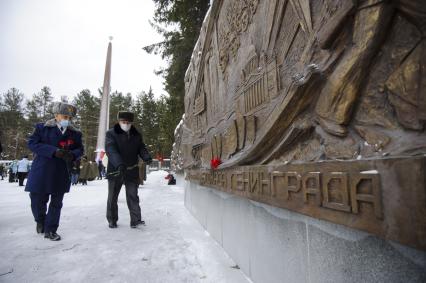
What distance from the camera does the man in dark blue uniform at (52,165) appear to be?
2.97 m

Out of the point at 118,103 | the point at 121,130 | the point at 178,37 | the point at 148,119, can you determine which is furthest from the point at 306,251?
the point at 118,103

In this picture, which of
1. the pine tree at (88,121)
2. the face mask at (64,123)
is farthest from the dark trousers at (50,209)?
the pine tree at (88,121)

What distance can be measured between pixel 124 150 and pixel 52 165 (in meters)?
0.94

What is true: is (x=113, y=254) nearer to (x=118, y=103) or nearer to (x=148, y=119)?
(x=148, y=119)

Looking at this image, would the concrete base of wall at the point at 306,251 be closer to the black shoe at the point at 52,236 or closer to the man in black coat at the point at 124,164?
the man in black coat at the point at 124,164

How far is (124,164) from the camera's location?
368 centimetres

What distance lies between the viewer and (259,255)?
1.75 metres

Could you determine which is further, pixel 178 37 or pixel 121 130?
pixel 178 37

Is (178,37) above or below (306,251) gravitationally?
above

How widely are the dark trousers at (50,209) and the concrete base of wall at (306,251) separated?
1937 millimetres

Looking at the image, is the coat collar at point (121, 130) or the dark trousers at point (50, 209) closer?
the dark trousers at point (50, 209)

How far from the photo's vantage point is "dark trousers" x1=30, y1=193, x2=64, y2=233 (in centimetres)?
295

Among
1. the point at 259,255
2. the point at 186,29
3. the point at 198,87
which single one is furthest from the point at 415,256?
the point at 186,29

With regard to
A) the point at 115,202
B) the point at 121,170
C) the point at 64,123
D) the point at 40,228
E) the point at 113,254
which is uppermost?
the point at 64,123
